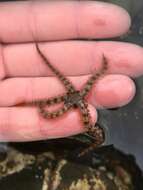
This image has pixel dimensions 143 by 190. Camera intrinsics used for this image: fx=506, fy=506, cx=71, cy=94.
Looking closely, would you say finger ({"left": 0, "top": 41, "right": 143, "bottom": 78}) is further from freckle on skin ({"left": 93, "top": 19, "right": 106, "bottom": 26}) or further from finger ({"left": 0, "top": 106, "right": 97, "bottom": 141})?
finger ({"left": 0, "top": 106, "right": 97, "bottom": 141})

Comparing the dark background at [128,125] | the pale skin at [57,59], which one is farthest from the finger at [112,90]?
the dark background at [128,125]

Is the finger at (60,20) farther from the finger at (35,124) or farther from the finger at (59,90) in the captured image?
the finger at (35,124)

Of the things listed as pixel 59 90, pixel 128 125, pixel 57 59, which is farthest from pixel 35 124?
pixel 128 125

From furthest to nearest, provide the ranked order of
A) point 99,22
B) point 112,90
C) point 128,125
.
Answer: point 128,125 → point 99,22 → point 112,90

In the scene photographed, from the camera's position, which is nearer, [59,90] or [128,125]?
[59,90]

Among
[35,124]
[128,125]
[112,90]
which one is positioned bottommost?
[128,125]

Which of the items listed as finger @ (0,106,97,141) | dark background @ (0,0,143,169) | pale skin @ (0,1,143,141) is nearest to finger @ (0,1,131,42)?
pale skin @ (0,1,143,141)

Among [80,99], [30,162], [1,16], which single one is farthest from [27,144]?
[1,16]

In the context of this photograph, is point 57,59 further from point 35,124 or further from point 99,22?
point 35,124
